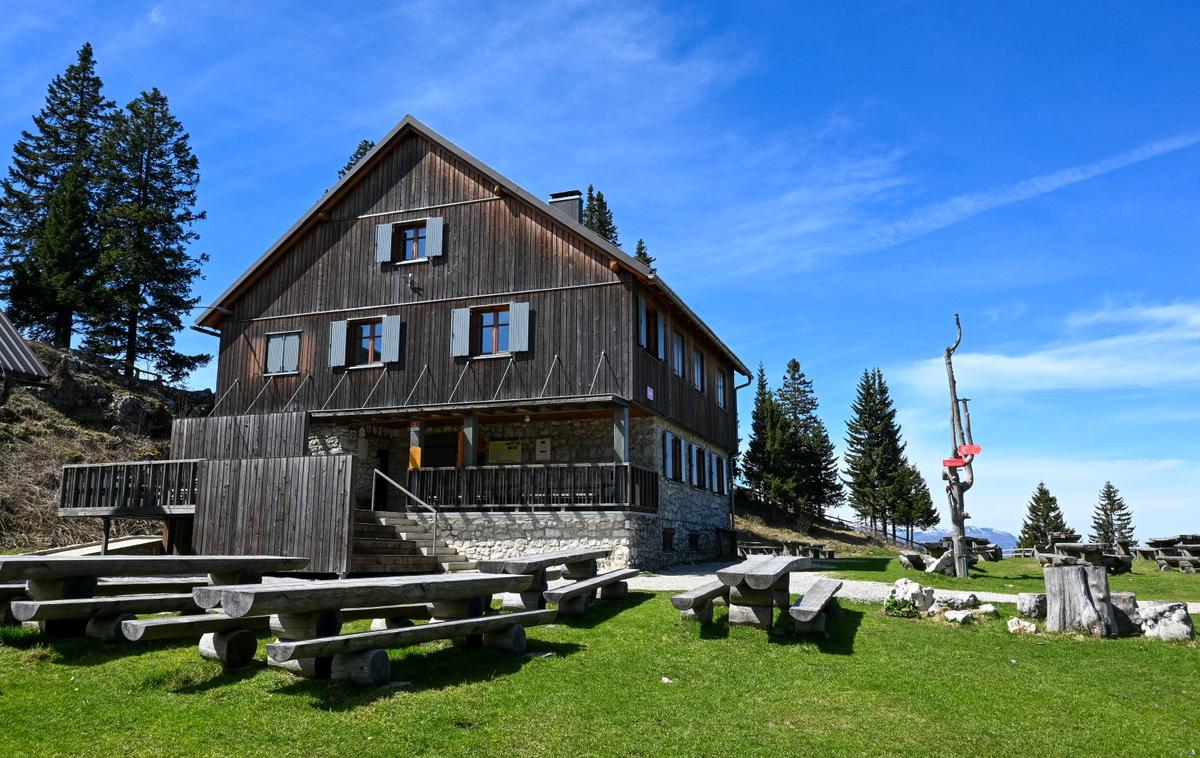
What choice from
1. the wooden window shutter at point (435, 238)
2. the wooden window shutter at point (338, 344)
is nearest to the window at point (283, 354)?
the wooden window shutter at point (338, 344)

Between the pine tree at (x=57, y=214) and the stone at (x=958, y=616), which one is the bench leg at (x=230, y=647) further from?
the pine tree at (x=57, y=214)

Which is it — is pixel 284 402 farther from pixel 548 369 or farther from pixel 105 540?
pixel 548 369

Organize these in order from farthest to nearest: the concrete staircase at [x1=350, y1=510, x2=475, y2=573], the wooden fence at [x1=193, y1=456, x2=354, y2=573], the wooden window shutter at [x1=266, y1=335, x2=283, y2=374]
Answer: the wooden window shutter at [x1=266, y1=335, x2=283, y2=374] → the concrete staircase at [x1=350, y1=510, x2=475, y2=573] → the wooden fence at [x1=193, y1=456, x2=354, y2=573]

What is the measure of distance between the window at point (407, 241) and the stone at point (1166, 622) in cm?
1711

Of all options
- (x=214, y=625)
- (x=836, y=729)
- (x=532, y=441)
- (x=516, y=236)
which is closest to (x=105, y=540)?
(x=532, y=441)

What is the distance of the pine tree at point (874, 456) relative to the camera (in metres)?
56.0

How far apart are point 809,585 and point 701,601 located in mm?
5447

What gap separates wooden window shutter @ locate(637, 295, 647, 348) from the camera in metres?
19.8

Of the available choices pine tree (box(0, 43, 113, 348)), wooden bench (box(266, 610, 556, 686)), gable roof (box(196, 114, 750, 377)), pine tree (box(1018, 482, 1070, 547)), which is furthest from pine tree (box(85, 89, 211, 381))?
pine tree (box(1018, 482, 1070, 547))

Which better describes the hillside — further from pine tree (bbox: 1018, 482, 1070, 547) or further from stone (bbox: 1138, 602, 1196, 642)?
pine tree (bbox: 1018, 482, 1070, 547)

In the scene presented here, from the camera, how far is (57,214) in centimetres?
3578

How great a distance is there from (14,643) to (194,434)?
13274 millimetres

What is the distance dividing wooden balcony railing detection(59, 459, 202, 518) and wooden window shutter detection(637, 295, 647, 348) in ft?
32.0

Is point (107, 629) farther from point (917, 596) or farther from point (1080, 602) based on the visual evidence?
point (1080, 602)
